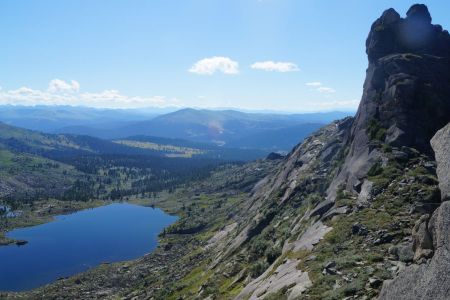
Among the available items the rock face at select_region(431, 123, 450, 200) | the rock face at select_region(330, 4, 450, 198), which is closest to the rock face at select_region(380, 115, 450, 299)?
the rock face at select_region(431, 123, 450, 200)

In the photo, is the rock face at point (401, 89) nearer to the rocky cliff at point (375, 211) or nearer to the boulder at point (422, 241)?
the rocky cliff at point (375, 211)

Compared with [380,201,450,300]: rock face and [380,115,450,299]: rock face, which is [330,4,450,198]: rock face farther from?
[380,201,450,300]: rock face

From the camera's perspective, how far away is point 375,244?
3978 centimetres

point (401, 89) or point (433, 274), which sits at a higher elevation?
point (401, 89)

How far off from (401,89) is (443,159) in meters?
39.7

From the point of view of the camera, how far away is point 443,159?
102 ft

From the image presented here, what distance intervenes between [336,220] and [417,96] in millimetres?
27526

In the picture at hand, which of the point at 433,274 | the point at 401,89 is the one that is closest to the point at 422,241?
the point at 433,274

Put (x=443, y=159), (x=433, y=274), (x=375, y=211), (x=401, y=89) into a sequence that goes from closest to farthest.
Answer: (x=433, y=274)
(x=443, y=159)
(x=375, y=211)
(x=401, y=89)

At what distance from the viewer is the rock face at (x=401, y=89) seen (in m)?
62.6

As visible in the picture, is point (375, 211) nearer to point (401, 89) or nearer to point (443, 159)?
point (443, 159)

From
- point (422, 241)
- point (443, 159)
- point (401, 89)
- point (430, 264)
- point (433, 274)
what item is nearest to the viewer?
point (433, 274)

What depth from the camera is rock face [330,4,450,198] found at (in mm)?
62594

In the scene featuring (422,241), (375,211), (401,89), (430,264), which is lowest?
(375,211)
